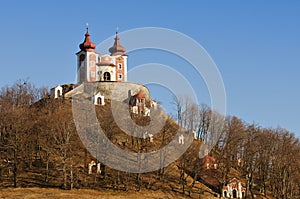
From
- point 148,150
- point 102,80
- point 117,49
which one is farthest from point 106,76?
point 148,150

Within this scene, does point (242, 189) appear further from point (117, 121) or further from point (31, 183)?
point (31, 183)

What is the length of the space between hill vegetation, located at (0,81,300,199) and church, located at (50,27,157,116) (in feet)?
24.8

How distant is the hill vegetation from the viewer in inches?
2373

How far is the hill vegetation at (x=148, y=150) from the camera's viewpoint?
2373 inches

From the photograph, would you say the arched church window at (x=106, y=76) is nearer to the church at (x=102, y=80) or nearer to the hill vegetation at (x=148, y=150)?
the church at (x=102, y=80)

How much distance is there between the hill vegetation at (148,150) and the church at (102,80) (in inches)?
298

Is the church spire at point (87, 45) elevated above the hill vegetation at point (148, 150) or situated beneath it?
elevated above

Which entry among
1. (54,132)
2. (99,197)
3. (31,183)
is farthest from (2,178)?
(99,197)

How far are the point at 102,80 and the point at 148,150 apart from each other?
32950mm

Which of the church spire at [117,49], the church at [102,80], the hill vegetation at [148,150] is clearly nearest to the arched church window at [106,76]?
the church at [102,80]

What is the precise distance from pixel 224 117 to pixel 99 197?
34.7 metres

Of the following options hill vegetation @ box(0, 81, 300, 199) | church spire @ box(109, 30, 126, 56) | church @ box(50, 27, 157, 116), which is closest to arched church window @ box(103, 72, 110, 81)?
church @ box(50, 27, 157, 116)

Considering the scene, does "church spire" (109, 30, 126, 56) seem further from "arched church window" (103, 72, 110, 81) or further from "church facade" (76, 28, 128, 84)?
"arched church window" (103, 72, 110, 81)

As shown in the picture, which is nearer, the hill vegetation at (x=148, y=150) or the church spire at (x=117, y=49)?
the hill vegetation at (x=148, y=150)
